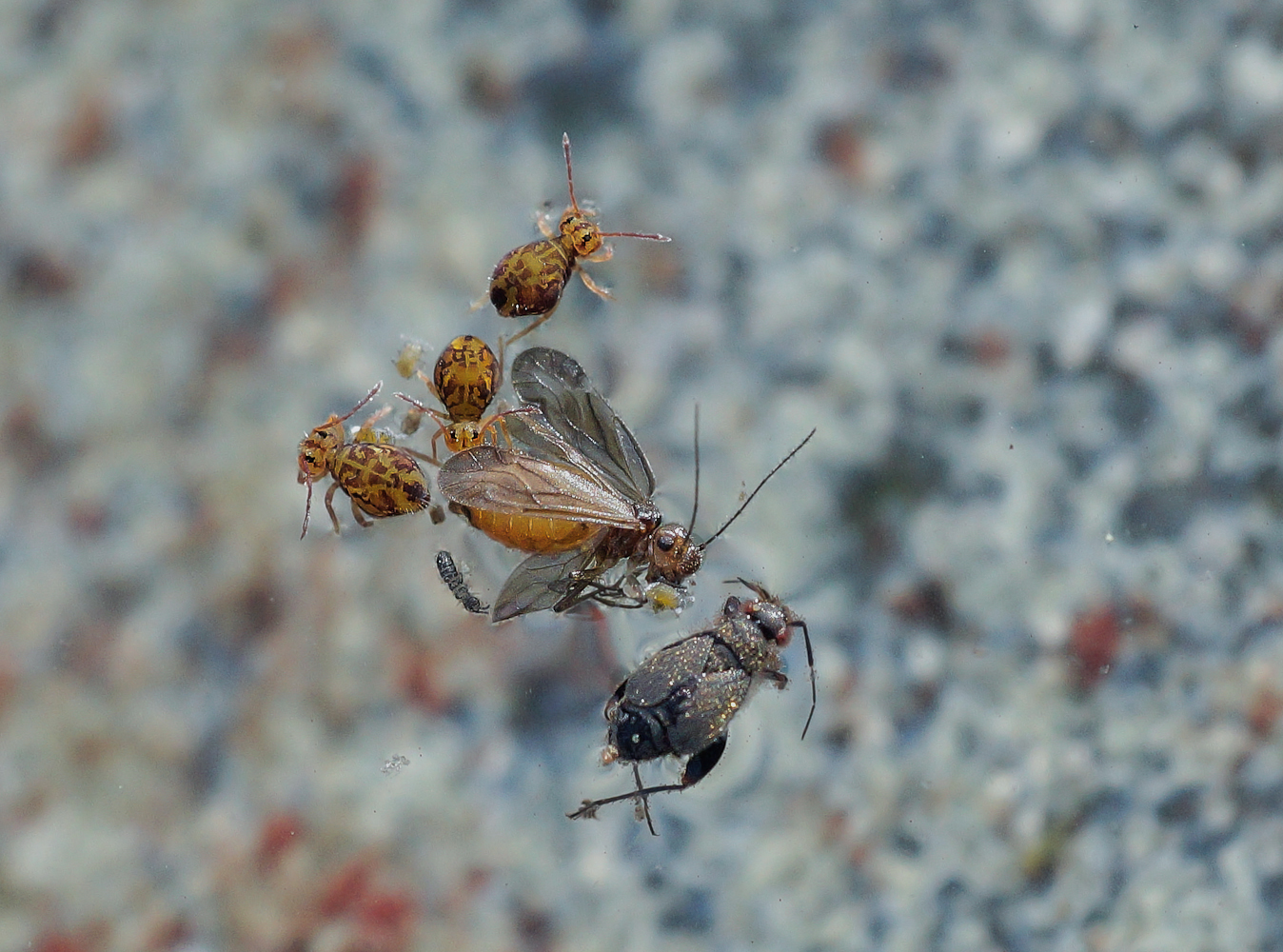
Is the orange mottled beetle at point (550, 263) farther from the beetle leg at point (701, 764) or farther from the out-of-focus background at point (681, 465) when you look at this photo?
the beetle leg at point (701, 764)

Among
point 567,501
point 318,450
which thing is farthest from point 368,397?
point 567,501

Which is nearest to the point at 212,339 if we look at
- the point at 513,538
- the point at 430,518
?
the point at 430,518

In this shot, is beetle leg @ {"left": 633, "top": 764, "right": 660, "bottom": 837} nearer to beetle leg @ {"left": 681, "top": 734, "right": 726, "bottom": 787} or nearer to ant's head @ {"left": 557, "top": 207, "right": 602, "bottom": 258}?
beetle leg @ {"left": 681, "top": 734, "right": 726, "bottom": 787}

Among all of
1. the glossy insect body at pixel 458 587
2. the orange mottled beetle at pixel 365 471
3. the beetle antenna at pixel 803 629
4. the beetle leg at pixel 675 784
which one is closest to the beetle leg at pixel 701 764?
the beetle leg at pixel 675 784

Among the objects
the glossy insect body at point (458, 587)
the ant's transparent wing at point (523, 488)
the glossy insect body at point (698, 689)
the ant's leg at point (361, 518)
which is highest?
the ant's leg at point (361, 518)

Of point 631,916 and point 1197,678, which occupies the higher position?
point 1197,678

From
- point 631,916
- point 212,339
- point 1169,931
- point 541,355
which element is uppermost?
point 212,339

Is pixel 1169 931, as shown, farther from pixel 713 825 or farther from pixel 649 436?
pixel 649 436

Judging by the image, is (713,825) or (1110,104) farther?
(1110,104)
